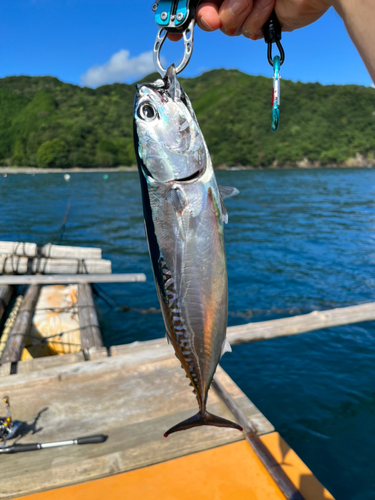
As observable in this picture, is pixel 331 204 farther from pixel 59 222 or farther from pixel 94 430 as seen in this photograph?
pixel 94 430

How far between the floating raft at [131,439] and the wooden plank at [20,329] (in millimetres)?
1075

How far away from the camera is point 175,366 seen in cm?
454

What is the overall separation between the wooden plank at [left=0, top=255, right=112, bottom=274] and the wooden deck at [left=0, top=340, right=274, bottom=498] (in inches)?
212

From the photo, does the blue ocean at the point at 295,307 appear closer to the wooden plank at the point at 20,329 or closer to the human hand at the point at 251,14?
the wooden plank at the point at 20,329

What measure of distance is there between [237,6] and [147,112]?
83cm

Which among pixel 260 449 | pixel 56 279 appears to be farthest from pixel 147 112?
pixel 56 279

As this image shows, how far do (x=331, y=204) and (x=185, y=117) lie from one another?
104 ft

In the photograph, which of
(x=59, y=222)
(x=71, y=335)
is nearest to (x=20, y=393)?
(x=71, y=335)

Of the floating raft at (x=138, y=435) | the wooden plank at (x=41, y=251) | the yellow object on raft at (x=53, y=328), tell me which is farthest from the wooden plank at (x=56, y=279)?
the floating raft at (x=138, y=435)

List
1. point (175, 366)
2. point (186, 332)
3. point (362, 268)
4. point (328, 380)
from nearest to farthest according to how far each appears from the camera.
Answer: point (186, 332), point (175, 366), point (328, 380), point (362, 268)

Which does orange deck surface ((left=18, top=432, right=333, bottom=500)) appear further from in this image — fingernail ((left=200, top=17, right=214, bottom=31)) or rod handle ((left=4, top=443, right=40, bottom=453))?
fingernail ((left=200, top=17, right=214, bottom=31))

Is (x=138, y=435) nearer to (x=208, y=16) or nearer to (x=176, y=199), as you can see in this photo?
(x=176, y=199)

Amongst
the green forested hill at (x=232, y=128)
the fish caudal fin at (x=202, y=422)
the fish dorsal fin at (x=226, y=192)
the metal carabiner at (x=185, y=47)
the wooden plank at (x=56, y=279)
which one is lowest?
the wooden plank at (x=56, y=279)

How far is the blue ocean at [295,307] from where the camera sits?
5289mm
